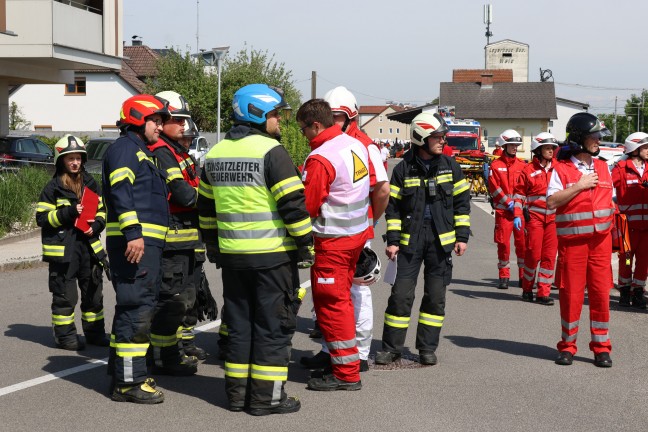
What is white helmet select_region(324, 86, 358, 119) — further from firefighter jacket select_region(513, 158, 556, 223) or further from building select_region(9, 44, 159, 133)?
building select_region(9, 44, 159, 133)

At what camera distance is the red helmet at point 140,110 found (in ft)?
22.2

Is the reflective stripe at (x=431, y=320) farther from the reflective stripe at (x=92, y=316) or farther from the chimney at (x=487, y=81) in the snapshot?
the chimney at (x=487, y=81)

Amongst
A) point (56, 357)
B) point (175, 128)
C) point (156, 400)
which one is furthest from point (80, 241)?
point (156, 400)

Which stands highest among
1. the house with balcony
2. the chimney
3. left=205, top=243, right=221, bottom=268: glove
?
the chimney

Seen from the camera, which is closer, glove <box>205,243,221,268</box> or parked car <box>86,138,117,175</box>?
glove <box>205,243,221,268</box>

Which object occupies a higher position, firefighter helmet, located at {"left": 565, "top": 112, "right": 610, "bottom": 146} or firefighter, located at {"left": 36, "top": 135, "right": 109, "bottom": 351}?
firefighter helmet, located at {"left": 565, "top": 112, "right": 610, "bottom": 146}

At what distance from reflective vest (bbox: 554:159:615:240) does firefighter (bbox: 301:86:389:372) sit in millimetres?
1620

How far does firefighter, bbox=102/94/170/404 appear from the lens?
649 centimetres

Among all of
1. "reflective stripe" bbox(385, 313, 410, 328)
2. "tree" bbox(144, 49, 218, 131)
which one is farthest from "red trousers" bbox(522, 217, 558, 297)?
"tree" bbox(144, 49, 218, 131)

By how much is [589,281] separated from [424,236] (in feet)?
4.88

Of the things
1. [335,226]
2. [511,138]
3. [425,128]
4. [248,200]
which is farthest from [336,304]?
[511,138]

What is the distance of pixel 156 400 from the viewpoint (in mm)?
6504

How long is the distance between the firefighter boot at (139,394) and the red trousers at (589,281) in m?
3.54

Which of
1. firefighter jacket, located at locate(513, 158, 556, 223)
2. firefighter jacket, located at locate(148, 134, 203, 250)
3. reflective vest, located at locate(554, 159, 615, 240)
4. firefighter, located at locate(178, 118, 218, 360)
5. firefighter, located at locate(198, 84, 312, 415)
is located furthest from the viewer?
firefighter jacket, located at locate(513, 158, 556, 223)
